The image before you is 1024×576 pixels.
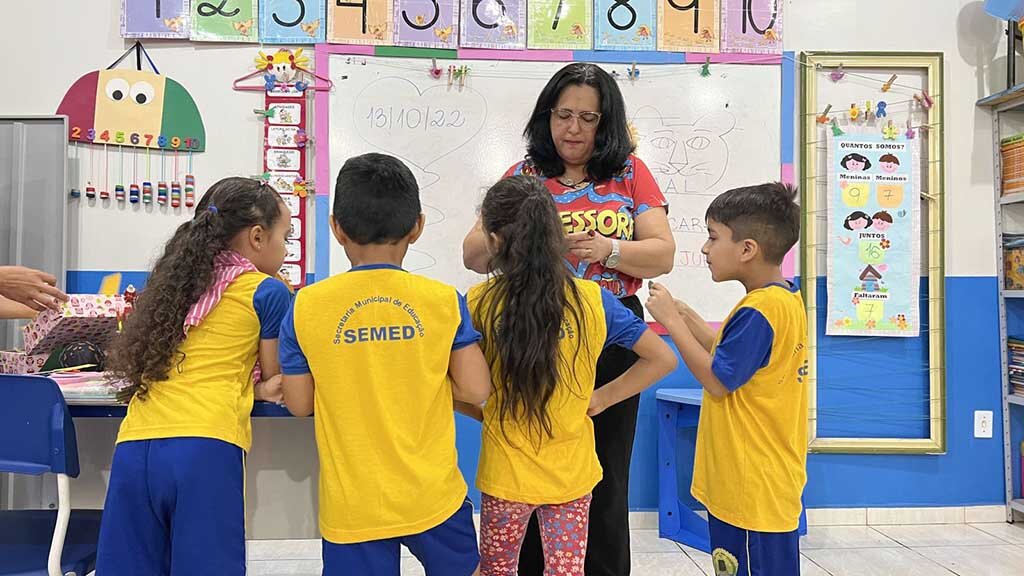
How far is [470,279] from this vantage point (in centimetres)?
269

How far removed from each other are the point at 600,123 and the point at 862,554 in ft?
6.24

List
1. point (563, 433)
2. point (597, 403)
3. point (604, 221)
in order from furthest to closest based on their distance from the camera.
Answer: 1. point (604, 221)
2. point (597, 403)
3. point (563, 433)

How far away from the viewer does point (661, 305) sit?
4.90ft

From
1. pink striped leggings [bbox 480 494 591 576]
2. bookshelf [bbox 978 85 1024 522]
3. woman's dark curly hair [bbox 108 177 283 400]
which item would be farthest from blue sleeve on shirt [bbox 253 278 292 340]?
bookshelf [bbox 978 85 1024 522]

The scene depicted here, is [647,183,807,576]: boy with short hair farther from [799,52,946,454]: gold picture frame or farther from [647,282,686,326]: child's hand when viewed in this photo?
[799,52,946,454]: gold picture frame

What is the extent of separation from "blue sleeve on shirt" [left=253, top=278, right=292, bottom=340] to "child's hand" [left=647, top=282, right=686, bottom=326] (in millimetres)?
762

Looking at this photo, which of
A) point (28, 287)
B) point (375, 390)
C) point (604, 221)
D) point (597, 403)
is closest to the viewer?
point (375, 390)

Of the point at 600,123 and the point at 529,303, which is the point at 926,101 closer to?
the point at 600,123

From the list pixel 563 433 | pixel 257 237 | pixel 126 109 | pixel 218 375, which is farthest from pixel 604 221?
pixel 126 109

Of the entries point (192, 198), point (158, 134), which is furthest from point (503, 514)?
point (158, 134)

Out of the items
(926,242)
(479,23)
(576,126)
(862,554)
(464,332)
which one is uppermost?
(479,23)

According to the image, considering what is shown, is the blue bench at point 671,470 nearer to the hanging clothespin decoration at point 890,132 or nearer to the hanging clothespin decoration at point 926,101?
the hanging clothespin decoration at point 890,132

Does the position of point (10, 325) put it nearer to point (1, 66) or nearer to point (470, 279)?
point (1, 66)

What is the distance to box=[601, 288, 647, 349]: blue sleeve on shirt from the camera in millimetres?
1335
